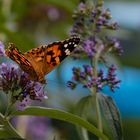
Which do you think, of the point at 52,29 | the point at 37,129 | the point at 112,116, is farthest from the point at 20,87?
the point at 52,29

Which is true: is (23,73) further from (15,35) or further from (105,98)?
(15,35)

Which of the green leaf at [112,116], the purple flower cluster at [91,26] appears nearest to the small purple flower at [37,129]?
the purple flower cluster at [91,26]

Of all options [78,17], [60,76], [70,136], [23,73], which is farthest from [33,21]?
[23,73]

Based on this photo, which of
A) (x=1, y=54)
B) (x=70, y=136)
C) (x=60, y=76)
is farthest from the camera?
(x=70, y=136)

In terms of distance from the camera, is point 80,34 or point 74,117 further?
point 80,34

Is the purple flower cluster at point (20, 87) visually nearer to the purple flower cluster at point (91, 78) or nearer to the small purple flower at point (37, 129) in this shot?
the purple flower cluster at point (91, 78)

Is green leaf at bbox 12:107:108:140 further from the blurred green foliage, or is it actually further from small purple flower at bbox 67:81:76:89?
the blurred green foliage
